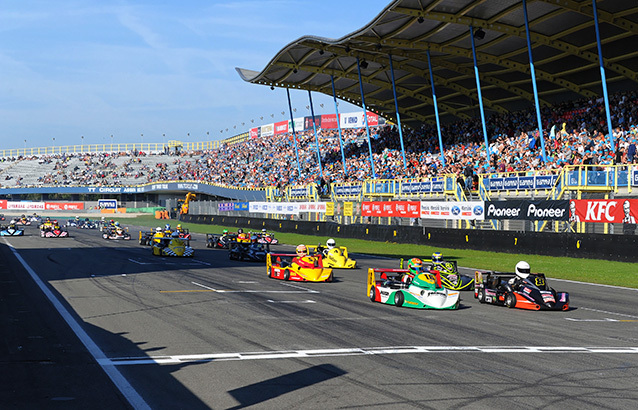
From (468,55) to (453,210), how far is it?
44.3 feet

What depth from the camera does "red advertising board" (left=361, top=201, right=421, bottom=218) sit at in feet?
131

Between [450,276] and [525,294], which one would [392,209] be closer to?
[450,276]

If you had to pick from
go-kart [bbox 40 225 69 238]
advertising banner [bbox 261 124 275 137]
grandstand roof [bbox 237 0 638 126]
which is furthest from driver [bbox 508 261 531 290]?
advertising banner [bbox 261 124 275 137]

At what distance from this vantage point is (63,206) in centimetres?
10131

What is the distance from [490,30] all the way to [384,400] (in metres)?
37.2

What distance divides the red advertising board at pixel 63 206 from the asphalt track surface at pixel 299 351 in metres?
86.0

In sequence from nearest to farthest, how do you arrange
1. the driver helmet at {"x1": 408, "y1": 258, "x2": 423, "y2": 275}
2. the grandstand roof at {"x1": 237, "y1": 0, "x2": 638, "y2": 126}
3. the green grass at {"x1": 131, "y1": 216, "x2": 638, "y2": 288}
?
the driver helmet at {"x1": 408, "y1": 258, "x2": 423, "y2": 275}
the green grass at {"x1": 131, "y1": 216, "x2": 638, "y2": 288}
the grandstand roof at {"x1": 237, "y1": 0, "x2": 638, "y2": 126}

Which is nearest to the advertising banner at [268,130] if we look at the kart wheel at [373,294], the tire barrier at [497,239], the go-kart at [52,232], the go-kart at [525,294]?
the tire barrier at [497,239]

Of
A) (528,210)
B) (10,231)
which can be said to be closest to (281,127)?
(10,231)

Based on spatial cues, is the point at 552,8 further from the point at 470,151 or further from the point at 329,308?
the point at 329,308

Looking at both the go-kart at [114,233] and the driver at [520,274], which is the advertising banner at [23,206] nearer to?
the go-kart at [114,233]

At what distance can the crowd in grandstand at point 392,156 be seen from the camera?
38250 mm

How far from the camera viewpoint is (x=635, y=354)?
11.1 meters

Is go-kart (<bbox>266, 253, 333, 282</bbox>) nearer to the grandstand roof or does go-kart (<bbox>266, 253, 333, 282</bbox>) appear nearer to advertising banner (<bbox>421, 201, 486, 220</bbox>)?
advertising banner (<bbox>421, 201, 486, 220</bbox>)
